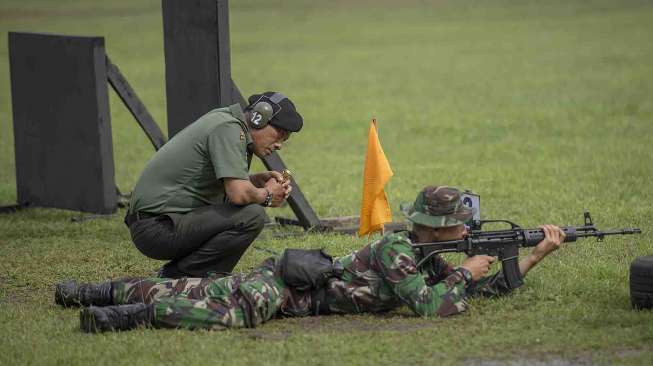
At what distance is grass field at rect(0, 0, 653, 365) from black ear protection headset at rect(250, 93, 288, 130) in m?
1.50

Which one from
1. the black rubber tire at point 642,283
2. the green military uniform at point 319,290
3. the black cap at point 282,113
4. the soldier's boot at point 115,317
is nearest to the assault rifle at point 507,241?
the green military uniform at point 319,290

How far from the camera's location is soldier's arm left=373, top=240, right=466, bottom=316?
773 cm

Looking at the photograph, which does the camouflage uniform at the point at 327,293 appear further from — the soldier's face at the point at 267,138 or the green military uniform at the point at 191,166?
the soldier's face at the point at 267,138

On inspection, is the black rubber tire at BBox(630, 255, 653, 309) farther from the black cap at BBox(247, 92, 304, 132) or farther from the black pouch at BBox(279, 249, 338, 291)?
the black cap at BBox(247, 92, 304, 132)

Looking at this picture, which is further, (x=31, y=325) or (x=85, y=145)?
(x=85, y=145)

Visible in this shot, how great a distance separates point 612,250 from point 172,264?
11.8 ft

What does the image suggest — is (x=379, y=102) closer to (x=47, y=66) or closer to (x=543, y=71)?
(x=543, y=71)

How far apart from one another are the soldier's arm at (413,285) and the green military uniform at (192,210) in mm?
1342

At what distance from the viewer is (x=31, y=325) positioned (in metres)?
8.15

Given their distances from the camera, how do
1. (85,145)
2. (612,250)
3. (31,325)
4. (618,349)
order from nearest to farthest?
(618,349), (31,325), (612,250), (85,145)

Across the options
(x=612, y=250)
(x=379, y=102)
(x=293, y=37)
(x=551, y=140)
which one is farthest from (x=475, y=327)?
(x=293, y=37)

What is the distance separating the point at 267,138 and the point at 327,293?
132cm

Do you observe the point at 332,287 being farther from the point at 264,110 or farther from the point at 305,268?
the point at 264,110

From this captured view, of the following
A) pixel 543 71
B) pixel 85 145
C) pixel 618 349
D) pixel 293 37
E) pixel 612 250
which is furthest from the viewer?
pixel 293 37
